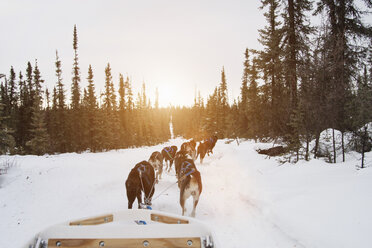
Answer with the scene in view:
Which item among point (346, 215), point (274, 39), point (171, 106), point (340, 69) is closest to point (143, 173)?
point (346, 215)

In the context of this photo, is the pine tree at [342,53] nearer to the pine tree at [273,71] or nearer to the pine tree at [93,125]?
the pine tree at [273,71]

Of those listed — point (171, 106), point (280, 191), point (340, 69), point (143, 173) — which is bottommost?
point (280, 191)

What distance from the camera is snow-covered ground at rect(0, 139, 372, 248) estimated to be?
404cm

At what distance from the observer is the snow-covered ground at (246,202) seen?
4039 mm

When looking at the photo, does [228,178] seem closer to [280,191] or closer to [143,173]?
[280,191]

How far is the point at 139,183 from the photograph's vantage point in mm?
5422

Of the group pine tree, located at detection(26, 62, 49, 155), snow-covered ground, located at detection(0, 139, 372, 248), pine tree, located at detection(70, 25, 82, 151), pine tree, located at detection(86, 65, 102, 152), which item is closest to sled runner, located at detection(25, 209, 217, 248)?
snow-covered ground, located at detection(0, 139, 372, 248)

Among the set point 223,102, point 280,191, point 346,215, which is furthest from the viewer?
point 223,102

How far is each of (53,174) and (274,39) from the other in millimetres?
14857

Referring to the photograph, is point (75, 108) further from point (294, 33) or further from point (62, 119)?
point (294, 33)

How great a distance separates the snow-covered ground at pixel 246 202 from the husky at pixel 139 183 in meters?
0.95

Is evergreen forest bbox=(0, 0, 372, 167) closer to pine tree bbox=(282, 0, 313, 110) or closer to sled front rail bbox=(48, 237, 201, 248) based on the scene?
pine tree bbox=(282, 0, 313, 110)

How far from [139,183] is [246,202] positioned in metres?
3.37

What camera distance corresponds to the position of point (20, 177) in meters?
8.45
